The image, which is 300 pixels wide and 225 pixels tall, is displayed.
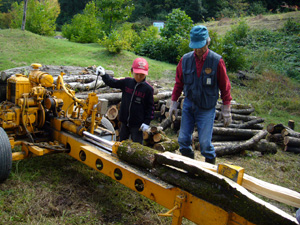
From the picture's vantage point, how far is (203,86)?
149 inches

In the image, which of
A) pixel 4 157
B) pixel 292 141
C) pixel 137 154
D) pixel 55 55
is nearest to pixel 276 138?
pixel 292 141

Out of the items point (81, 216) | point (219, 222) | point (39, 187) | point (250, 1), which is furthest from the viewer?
point (250, 1)

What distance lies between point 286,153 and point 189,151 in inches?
146

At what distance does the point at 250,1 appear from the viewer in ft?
107

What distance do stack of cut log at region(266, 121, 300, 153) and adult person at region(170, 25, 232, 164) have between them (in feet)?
12.0

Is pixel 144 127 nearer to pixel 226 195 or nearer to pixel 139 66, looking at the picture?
pixel 139 66

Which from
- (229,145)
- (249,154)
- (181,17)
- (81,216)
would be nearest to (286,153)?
(249,154)

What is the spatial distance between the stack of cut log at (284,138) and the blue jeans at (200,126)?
146 inches

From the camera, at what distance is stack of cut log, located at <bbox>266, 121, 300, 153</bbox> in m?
6.72

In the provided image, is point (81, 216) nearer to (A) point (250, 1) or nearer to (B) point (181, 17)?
(B) point (181, 17)

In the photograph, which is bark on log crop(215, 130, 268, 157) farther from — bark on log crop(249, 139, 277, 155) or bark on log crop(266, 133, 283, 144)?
bark on log crop(266, 133, 283, 144)

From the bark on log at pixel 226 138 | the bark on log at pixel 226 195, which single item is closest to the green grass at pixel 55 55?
the bark on log at pixel 226 138

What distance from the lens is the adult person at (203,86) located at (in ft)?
12.2

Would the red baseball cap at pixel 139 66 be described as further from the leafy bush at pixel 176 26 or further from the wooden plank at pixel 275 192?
the leafy bush at pixel 176 26
